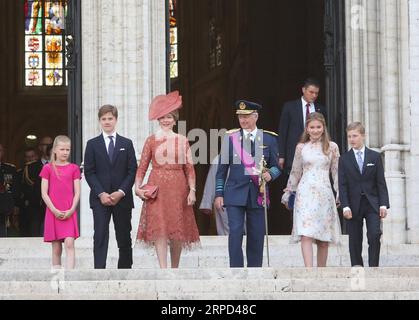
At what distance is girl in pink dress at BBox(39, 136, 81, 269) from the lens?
1609cm

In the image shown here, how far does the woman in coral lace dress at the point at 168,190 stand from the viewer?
1585 cm

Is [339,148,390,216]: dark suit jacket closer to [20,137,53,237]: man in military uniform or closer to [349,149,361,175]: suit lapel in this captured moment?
[349,149,361,175]: suit lapel

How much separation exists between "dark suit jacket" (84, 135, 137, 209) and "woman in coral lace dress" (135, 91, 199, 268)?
257 mm

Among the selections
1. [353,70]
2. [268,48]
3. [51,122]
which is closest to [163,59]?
[353,70]

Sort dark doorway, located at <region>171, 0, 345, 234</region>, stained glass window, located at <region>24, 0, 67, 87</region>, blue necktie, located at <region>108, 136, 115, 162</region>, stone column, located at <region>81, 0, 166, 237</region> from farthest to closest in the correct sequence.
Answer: stained glass window, located at <region>24, 0, 67, 87</region>, dark doorway, located at <region>171, 0, 345, 234</region>, stone column, located at <region>81, 0, 166, 237</region>, blue necktie, located at <region>108, 136, 115, 162</region>

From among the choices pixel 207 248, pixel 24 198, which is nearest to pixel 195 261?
pixel 207 248

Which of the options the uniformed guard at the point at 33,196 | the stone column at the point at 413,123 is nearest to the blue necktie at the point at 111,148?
the stone column at the point at 413,123

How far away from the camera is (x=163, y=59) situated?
830 inches

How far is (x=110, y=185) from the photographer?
16156 millimetres

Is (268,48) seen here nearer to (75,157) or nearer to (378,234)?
(75,157)

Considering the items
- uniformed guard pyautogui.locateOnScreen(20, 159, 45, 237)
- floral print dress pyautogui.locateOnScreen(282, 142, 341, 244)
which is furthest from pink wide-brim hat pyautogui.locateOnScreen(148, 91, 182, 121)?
uniformed guard pyautogui.locateOnScreen(20, 159, 45, 237)

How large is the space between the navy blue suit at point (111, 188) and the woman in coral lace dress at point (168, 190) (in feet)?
0.75

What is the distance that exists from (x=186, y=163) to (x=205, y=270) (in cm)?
194

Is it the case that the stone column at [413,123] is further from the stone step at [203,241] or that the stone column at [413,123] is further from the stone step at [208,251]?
the stone step at [203,241]
